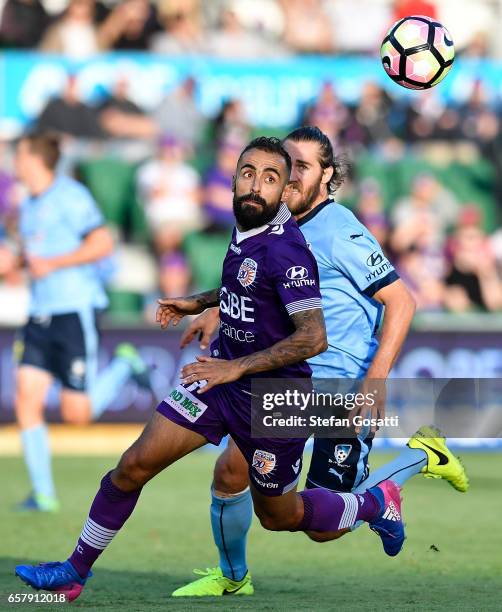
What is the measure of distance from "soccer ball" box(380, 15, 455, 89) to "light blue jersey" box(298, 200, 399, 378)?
112cm

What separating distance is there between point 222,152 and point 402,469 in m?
10.0

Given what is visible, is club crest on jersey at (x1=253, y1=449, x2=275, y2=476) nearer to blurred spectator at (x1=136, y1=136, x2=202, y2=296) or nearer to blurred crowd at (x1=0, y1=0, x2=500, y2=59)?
blurred spectator at (x1=136, y1=136, x2=202, y2=296)

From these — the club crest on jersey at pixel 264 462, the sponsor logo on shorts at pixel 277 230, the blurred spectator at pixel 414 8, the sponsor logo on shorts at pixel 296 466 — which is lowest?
the sponsor logo on shorts at pixel 296 466

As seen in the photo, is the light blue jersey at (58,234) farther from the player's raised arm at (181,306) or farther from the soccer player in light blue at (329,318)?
the player's raised arm at (181,306)

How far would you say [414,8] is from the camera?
17.7 metres

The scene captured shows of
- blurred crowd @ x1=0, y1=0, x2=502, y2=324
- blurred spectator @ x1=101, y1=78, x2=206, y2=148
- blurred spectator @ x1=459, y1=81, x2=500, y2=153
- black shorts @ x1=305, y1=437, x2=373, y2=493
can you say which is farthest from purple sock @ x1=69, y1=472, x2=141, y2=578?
blurred spectator @ x1=459, y1=81, x2=500, y2=153

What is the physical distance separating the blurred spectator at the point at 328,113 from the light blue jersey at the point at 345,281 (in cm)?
1049

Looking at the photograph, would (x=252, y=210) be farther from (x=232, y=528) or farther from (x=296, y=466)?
(x=232, y=528)

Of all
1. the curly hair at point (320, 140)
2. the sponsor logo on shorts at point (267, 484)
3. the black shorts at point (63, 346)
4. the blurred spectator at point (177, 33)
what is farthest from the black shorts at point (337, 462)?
the blurred spectator at point (177, 33)

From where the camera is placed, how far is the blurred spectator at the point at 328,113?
16.8 metres

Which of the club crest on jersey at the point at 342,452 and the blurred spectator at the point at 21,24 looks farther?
the blurred spectator at the point at 21,24

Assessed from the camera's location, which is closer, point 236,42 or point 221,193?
point 221,193

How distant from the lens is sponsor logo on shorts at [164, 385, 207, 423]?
5750mm

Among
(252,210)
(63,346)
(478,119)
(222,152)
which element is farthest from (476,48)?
(252,210)
